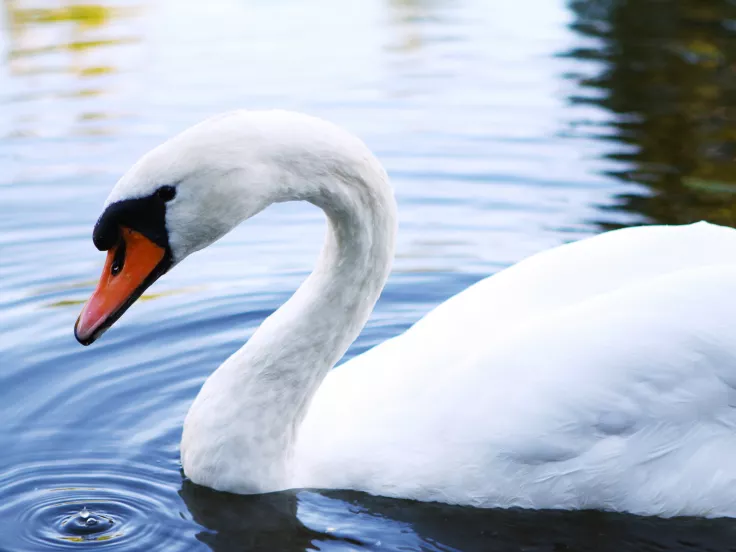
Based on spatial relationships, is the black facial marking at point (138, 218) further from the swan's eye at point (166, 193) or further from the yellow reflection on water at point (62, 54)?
the yellow reflection on water at point (62, 54)

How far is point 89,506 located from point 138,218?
135cm

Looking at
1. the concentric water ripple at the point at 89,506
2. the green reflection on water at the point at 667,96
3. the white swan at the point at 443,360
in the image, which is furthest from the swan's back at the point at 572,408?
the green reflection on water at the point at 667,96

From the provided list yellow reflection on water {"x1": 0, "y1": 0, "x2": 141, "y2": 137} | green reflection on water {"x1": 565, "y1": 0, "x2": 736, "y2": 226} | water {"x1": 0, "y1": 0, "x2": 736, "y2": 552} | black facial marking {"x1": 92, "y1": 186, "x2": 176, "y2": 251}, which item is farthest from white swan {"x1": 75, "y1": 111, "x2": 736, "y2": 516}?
yellow reflection on water {"x1": 0, "y1": 0, "x2": 141, "y2": 137}

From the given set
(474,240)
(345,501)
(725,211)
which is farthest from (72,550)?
(725,211)

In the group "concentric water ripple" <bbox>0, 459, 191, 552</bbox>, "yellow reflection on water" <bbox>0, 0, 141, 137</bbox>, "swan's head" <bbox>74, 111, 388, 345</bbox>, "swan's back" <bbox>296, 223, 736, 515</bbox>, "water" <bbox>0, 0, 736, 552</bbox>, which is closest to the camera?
"swan's head" <bbox>74, 111, 388, 345</bbox>

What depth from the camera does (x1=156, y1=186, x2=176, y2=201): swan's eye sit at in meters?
4.35

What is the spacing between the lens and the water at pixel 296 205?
4977 mm

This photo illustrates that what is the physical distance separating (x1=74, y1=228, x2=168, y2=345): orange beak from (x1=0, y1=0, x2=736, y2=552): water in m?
0.90

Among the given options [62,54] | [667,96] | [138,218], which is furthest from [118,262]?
[62,54]

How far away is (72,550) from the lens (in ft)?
15.5

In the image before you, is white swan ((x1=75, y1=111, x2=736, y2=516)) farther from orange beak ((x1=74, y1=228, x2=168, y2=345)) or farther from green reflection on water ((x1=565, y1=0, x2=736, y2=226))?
green reflection on water ((x1=565, y1=0, x2=736, y2=226))

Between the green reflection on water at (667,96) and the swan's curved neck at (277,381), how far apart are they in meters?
4.16

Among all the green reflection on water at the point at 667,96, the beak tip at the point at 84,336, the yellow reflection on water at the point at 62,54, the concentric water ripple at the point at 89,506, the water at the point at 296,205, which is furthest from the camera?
the yellow reflection on water at the point at 62,54

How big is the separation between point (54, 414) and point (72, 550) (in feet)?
4.12
